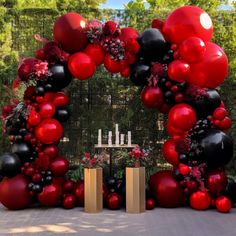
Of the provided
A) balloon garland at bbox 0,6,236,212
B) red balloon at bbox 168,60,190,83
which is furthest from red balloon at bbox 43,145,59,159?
red balloon at bbox 168,60,190,83

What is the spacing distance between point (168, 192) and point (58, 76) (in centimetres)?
257

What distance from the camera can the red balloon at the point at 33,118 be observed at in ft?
23.8

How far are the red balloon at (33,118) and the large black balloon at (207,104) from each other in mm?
2478

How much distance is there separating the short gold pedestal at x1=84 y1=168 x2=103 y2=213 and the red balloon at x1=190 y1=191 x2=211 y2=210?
1462 millimetres

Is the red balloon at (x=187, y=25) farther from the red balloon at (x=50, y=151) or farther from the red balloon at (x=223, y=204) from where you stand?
the red balloon at (x=50, y=151)

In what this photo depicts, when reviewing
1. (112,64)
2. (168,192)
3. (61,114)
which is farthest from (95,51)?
(168,192)

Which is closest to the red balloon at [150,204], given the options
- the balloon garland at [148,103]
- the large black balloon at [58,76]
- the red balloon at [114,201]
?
the balloon garland at [148,103]

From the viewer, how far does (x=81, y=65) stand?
287 inches

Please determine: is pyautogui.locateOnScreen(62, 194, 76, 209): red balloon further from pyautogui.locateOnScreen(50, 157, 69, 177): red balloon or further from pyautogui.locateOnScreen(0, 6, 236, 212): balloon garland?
pyautogui.locateOnScreen(50, 157, 69, 177): red balloon

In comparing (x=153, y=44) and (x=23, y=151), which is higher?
(x=153, y=44)

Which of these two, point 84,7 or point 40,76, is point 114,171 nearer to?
point 40,76

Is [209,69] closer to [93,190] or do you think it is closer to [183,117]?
[183,117]

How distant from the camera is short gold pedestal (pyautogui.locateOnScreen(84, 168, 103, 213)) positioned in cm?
695

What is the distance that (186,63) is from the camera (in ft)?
22.9
